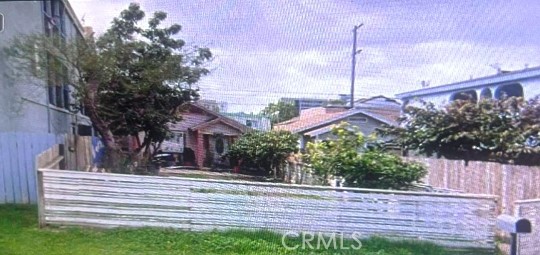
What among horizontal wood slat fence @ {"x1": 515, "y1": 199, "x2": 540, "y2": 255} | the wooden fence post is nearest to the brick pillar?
the wooden fence post

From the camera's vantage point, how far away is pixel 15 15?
143 centimetres

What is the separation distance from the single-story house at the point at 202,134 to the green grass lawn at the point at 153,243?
43 centimetres

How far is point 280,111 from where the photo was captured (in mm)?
1328

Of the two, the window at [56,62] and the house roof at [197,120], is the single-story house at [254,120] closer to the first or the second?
the house roof at [197,120]

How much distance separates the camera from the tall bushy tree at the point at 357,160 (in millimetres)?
1331

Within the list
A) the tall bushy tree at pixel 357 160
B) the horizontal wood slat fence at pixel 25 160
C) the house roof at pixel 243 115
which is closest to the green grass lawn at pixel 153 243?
the horizontal wood slat fence at pixel 25 160

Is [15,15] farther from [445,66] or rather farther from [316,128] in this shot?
[445,66]

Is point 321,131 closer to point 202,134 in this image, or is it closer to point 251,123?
point 251,123

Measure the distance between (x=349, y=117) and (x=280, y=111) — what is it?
0.27 m

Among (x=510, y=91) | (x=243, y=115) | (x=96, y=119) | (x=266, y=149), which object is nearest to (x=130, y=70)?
(x=96, y=119)

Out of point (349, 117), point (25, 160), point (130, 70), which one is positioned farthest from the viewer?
point (25, 160)

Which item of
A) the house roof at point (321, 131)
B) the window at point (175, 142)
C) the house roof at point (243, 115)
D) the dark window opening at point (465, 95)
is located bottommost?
the window at point (175, 142)

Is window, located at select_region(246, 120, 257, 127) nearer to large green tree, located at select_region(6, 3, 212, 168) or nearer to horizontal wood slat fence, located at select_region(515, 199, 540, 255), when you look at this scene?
large green tree, located at select_region(6, 3, 212, 168)

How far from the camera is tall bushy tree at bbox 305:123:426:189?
1.33m
